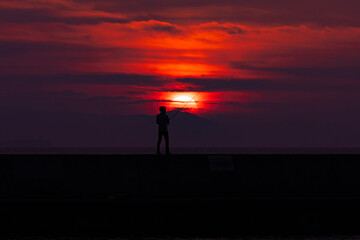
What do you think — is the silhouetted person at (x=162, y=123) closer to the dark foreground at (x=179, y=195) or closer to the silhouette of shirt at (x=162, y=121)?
the silhouette of shirt at (x=162, y=121)

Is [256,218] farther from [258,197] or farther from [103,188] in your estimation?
[103,188]

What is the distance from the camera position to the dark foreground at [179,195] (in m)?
18.4

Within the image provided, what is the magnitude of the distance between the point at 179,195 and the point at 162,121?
2611 mm

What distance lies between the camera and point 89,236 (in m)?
18.6

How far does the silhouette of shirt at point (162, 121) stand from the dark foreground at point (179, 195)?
106cm

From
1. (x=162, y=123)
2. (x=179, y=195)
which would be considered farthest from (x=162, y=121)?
(x=179, y=195)

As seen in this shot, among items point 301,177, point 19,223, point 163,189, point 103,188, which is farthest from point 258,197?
point 19,223

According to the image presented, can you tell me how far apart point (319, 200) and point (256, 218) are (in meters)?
2.01

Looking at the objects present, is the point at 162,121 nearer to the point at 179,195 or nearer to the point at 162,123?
the point at 162,123

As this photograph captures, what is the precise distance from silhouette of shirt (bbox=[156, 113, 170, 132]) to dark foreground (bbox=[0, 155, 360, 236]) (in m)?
1.06

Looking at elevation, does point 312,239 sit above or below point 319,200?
below

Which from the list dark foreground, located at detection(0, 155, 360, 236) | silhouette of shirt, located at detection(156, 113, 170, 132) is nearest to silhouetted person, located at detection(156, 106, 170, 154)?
silhouette of shirt, located at detection(156, 113, 170, 132)

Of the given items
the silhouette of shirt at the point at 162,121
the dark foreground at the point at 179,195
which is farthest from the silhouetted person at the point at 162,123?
the dark foreground at the point at 179,195

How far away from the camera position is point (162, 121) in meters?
21.2
